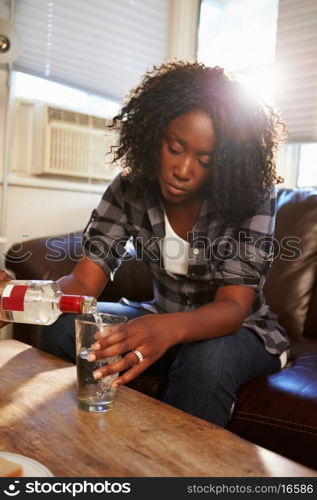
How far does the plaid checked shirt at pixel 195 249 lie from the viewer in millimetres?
1169

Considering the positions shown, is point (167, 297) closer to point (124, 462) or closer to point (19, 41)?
point (124, 462)

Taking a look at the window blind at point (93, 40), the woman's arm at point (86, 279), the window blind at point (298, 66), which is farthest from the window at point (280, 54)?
the woman's arm at point (86, 279)

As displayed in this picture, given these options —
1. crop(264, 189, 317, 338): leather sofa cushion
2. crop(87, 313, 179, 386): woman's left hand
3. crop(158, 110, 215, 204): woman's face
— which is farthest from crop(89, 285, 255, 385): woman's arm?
crop(264, 189, 317, 338): leather sofa cushion

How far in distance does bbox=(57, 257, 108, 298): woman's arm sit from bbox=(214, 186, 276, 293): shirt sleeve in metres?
0.31

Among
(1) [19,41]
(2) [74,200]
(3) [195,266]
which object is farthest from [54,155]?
(3) [195,266]

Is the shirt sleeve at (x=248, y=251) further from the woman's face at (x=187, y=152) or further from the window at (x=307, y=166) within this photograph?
the window at (x=307, y=166)

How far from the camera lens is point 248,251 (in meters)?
1.16

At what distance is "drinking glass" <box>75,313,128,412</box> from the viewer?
710 millimetres

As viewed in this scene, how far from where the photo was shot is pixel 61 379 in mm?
880

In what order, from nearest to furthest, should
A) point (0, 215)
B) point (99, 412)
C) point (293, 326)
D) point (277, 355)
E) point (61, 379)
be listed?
point (99, 412)
point (61, 379)
point (277, 355)
point (293, 326)
point (0, 215)

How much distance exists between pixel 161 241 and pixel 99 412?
63 centimetres

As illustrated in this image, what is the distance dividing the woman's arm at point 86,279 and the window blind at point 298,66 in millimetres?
1353

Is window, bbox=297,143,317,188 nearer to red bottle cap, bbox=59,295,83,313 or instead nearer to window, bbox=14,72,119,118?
window, bbox=14,72,119,118

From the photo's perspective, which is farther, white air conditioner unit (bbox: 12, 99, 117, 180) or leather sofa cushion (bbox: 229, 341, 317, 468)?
white air conditioner unit (bbox: 12, 99, 117, 180)
